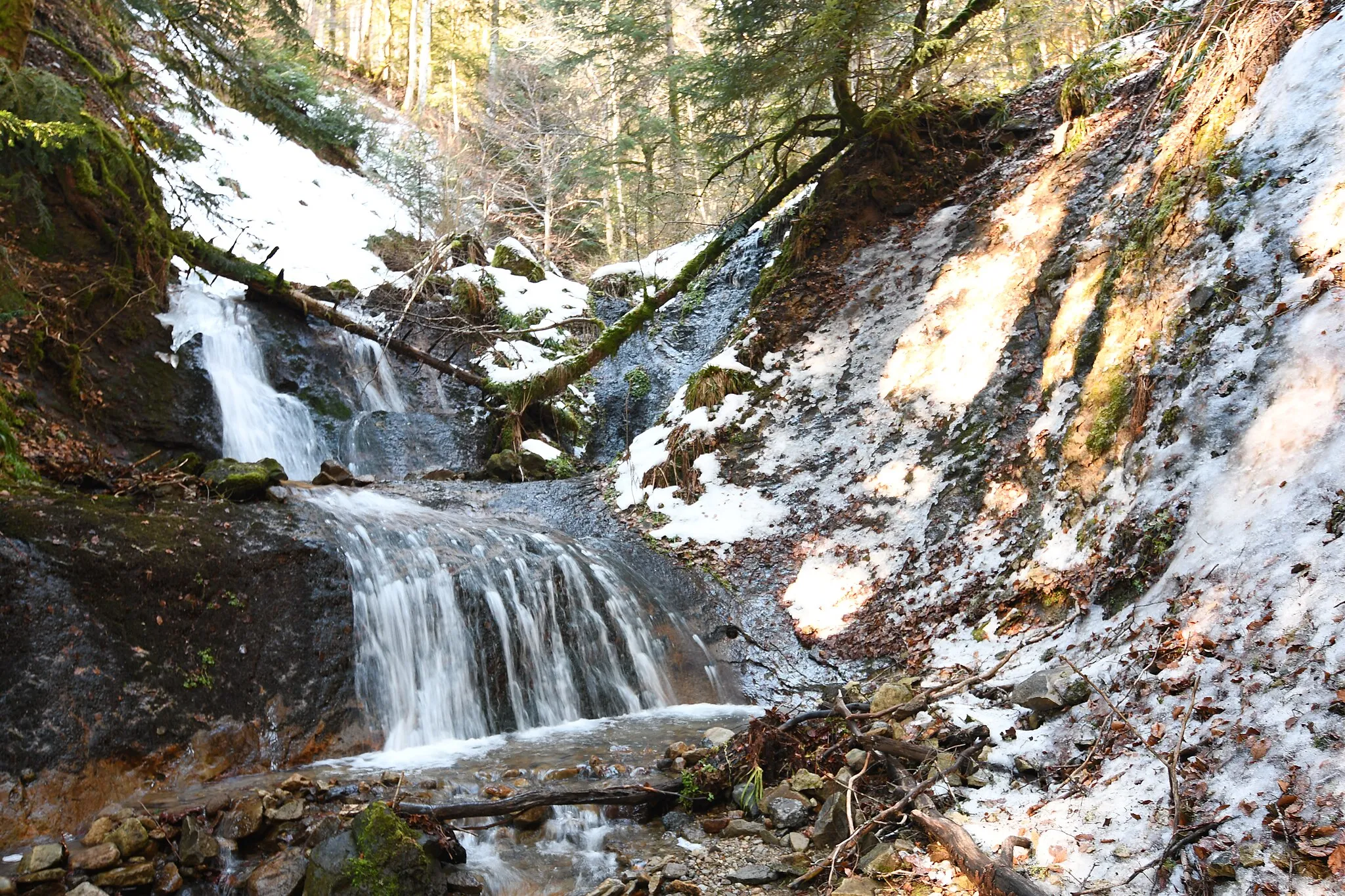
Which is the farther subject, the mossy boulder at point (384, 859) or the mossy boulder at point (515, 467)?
the mossy boulder at point (515, 467)

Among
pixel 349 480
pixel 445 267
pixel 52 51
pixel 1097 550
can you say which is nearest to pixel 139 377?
pixel 349 480

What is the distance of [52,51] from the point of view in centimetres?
845

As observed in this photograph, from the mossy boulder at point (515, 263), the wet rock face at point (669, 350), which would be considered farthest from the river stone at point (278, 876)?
the mossy boulder at point (515, 263)

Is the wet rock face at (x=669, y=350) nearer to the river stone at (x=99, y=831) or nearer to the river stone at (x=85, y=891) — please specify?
the river stone at (x=99, y=831)

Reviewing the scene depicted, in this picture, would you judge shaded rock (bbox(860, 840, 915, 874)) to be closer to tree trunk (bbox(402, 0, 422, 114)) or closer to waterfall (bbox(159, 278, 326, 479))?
waterfall (bbox(159, 278, 326, 479))

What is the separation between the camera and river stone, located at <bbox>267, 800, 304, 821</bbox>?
13.1ft

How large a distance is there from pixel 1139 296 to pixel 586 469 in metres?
8.06

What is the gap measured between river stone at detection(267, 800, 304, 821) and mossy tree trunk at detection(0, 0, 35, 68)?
629cm

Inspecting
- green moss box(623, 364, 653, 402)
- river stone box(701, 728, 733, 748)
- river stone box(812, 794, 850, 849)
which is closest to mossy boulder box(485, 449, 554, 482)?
green moss box(623, 364, 653, 402)

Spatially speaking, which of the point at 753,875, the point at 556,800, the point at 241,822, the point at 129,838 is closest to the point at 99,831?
the point at 129,838

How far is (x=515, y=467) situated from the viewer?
435 inches

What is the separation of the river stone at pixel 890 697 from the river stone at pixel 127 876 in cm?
397

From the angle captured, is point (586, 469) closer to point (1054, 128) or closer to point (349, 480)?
point (349, 480)

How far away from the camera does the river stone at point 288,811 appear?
13.1 ft
